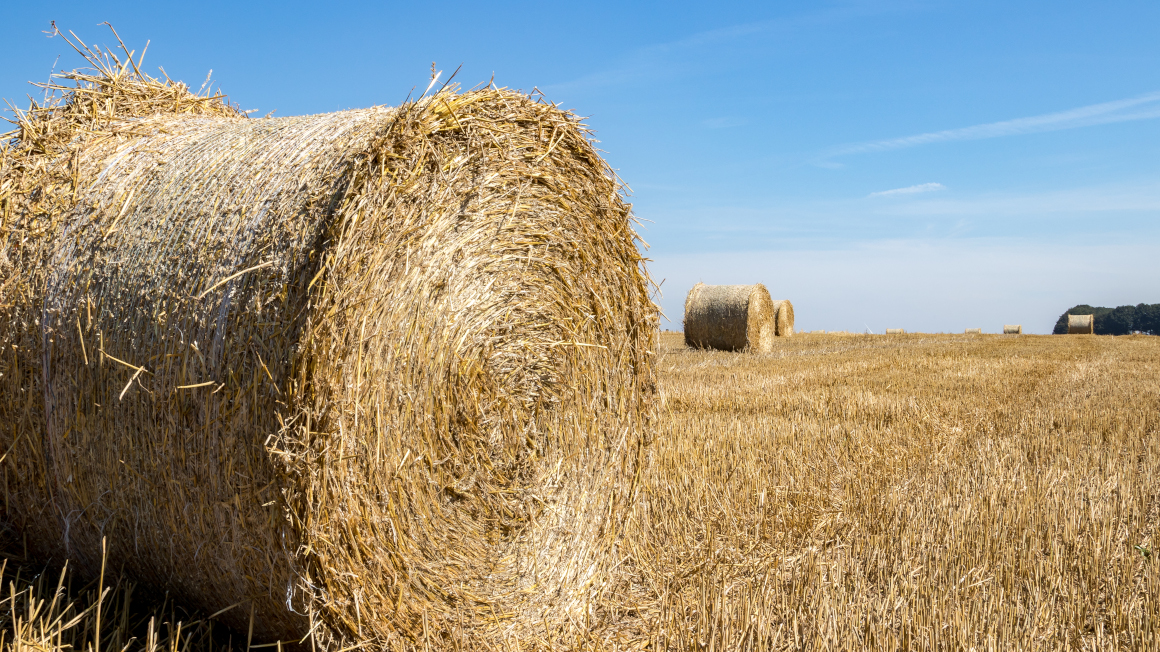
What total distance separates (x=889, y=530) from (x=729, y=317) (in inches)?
483

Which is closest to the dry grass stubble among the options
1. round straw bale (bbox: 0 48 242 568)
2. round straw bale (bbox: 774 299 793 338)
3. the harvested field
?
the harvested field

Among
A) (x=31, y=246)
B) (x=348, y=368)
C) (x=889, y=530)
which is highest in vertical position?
(x=31, y=246)

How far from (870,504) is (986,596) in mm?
1208

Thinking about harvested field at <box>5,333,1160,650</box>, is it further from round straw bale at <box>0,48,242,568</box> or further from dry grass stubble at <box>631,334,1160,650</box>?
round straw bale at <box>0,48,242,568</box>

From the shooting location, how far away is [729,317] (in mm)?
16641

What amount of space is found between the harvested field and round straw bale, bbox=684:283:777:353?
7789mm

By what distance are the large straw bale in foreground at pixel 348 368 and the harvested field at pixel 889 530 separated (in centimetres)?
45

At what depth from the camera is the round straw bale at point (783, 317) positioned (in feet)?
76.4

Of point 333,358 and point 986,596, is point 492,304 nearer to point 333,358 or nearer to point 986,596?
point 333,358

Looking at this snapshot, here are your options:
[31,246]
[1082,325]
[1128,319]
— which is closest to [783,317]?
[1082,325]

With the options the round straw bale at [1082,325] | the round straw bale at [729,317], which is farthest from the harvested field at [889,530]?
the round straw bale at [1082,325]

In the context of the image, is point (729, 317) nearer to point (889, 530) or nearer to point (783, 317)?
point (783, 317)

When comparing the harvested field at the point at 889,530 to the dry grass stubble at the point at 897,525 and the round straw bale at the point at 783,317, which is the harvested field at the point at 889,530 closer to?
the dry grass stubble at the point at 897,525

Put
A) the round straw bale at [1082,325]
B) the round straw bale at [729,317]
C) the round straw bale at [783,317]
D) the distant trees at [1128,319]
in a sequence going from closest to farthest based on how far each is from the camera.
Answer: the round straw bale at [729,317] → the round straw bale at [783,317] → the round straw bale at [1082,325] → the distant trees at [1128,319]
